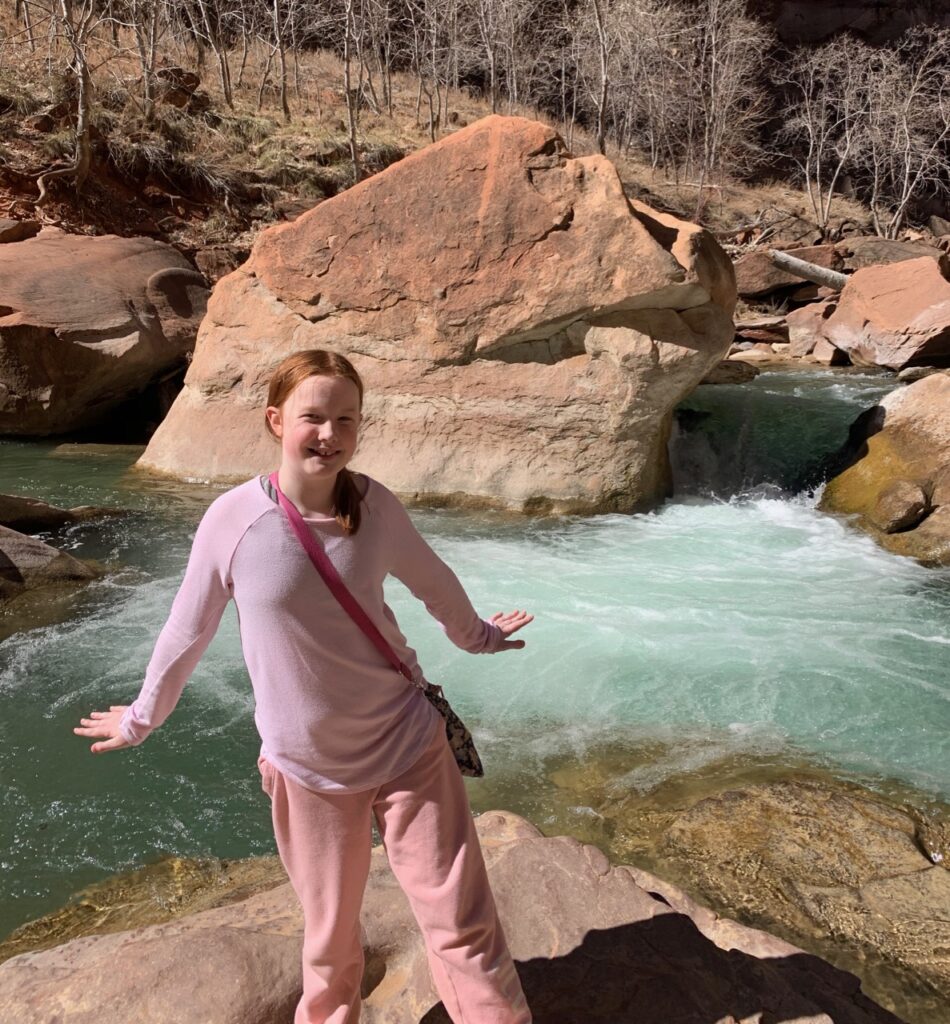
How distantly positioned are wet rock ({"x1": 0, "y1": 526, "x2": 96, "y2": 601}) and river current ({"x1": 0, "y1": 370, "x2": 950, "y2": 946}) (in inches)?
7.0

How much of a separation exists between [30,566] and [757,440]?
5.99m

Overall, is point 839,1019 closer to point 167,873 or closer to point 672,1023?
point 672,1023

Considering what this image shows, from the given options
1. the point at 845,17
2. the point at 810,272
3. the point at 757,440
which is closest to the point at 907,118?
the point at 845,17

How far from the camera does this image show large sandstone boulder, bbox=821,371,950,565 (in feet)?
19.3

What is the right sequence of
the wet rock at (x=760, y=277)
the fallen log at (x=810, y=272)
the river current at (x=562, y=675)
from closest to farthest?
the river current at (x=562, y=675) → the fallen log at (x=810, y=272) → the wet rock at (x=760, y=277)

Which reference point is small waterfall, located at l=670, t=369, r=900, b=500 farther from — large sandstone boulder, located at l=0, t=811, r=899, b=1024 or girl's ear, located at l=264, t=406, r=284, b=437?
girl's ear, located at l=264, t=406, r=284, b=437

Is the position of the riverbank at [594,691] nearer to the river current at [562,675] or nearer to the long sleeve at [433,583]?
the river current at [562,675]

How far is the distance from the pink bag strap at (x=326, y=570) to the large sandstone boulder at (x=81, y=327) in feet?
27.2

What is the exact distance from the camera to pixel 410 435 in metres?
6.94

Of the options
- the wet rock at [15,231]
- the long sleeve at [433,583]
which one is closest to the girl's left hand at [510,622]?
the long sleeve at [433,583]

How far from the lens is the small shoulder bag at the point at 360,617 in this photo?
137 centimetres

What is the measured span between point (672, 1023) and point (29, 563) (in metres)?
4.42

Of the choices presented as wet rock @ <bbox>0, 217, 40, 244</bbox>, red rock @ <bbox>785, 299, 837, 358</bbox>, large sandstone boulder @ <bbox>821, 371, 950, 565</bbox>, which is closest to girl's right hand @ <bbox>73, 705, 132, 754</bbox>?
large sandstone boulder @ <bbox>821, 371, 950, 565</bbox>

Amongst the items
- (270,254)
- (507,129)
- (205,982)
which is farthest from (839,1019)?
(270,254)
